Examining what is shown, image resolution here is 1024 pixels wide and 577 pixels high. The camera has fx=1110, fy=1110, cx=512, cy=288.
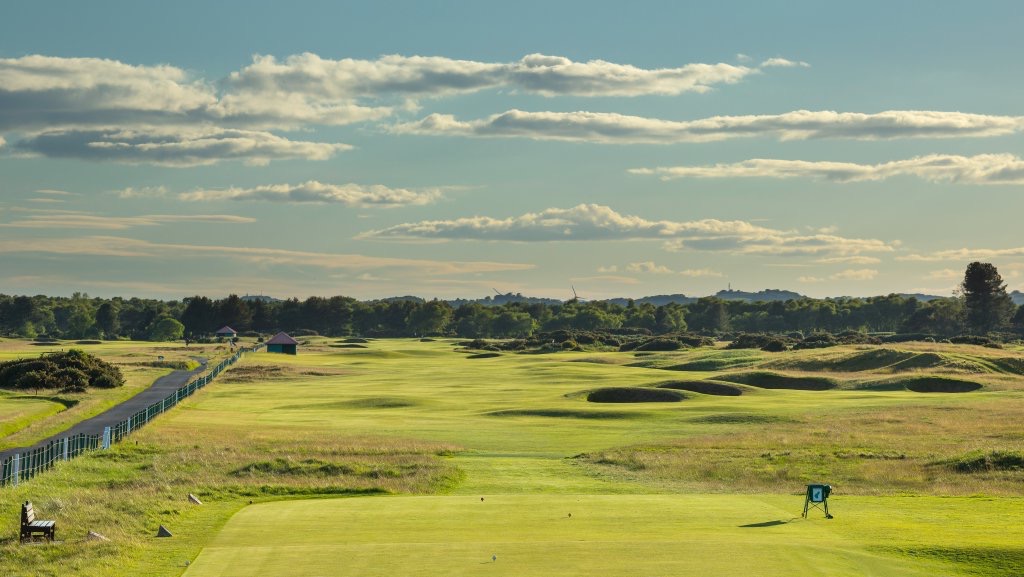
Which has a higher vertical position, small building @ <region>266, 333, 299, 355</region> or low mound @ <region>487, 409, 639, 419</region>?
small building @ <region>266, 333, 299, 355</region>

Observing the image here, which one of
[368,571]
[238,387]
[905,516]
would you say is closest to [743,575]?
[368,571]

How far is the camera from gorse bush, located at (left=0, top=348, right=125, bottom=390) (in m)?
91.9

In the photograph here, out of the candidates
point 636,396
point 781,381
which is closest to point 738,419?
point 636,396

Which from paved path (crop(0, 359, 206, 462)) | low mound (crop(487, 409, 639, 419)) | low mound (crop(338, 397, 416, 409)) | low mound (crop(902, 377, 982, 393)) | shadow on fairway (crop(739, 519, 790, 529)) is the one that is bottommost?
paved path (crop(0, 359, 206, 462))

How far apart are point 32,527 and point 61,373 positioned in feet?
238

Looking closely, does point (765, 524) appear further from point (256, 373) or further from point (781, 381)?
point (256, 373)

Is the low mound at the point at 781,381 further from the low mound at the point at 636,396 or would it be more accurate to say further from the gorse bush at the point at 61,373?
the gorse bush at the point at 61,373

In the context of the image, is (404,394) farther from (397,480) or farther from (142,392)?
(397,480)

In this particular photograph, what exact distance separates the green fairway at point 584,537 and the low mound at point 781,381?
69712 millimetres

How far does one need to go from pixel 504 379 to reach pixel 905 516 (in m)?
87.4

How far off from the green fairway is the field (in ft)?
0.32

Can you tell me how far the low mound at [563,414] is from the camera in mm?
71125

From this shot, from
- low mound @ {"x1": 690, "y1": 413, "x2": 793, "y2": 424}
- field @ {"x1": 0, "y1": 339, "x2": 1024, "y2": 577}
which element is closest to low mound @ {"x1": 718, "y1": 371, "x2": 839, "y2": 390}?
field @ {"x1": 0, "y1": 339, "x2": 1024, "y2": 577}

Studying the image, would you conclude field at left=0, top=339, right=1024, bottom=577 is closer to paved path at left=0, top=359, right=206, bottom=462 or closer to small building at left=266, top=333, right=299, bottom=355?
paved path at left=0, top=359, right=206, bottom=462
